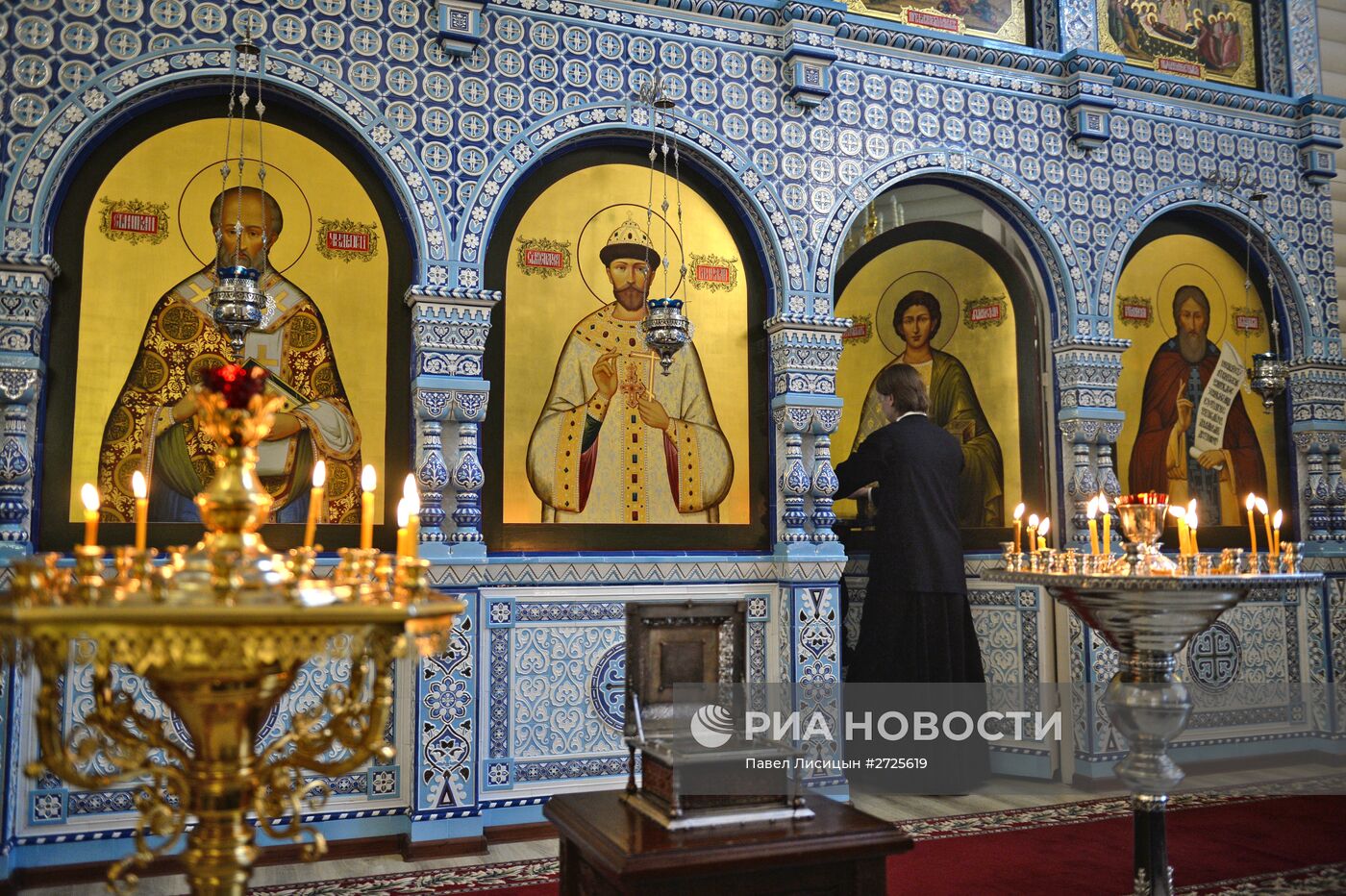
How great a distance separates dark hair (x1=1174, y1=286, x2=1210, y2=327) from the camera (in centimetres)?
697

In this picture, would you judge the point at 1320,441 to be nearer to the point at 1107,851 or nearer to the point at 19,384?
the point at 1107,851

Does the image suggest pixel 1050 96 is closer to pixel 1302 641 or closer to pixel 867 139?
pixel 867 139

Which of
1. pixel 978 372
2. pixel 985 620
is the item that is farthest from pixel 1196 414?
pixel 985 620

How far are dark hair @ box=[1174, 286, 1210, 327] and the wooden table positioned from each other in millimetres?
5017

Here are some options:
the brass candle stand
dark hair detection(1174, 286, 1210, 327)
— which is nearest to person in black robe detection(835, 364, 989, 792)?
dark hair detection(1174, 286, 1210, 327)

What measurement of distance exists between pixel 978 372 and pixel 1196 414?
1394mm

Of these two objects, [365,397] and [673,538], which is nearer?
[365,397]

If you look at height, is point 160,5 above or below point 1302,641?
above

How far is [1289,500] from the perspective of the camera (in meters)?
7.08

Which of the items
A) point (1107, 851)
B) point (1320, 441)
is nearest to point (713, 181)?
point (1107, 851)

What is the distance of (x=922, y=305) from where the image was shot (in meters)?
7.14

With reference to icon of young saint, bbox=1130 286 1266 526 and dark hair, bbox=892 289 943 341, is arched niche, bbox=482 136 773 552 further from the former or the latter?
icon of young saint, bbox=1130 286 1266 526

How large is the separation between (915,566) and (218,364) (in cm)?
369

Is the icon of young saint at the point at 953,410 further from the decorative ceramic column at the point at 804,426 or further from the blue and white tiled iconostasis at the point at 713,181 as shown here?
the decorative ceramic column at the point at 804,426
